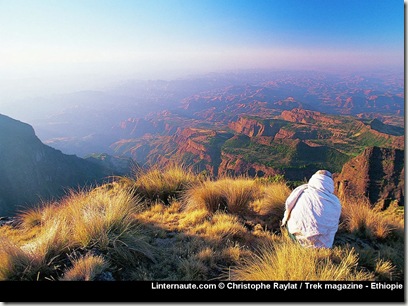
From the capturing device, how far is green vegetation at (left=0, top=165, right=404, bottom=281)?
3176 millimetres

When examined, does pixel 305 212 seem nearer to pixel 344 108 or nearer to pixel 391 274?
pixel 391 274

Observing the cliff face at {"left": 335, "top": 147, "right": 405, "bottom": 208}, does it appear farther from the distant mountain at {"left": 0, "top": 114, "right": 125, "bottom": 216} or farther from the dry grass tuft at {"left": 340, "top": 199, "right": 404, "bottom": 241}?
the distant mountain at {"left": 0, "top": 114, "right": 125, "bottom": 216}

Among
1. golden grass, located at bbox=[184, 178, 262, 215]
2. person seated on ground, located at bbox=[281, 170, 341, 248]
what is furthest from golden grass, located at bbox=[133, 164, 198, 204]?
person seated on ground, located at bbox=[281, 170, 341, 248]

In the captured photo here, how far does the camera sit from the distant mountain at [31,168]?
204ft

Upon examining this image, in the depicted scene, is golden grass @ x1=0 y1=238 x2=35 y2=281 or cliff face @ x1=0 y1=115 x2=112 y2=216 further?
cliff face @ x1=0 y1=115 x2=112 y2=216

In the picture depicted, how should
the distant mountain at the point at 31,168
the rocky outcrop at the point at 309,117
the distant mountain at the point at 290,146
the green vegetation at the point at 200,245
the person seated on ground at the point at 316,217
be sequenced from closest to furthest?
1. the green vegetation at the point at 200,245
2. the person seated on ground at the point at 316,217
3. the distant mountain at the point at 31,168
4. the distant mountain at the point at 290,146
5. the rocky outcrop at the point at 309,117

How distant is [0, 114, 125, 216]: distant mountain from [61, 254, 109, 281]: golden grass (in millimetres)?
61233

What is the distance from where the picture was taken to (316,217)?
141 inches

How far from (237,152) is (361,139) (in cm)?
4572

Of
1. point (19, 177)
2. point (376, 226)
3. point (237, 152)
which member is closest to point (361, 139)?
point (237, 152)

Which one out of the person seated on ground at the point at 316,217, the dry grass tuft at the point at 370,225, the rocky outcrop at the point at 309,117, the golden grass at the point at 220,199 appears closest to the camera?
the person seated on ground at the point at 316,217

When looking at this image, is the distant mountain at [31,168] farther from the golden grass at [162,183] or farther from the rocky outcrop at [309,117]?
the rocky outcrop at [309,117]

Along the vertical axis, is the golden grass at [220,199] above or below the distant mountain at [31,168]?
above

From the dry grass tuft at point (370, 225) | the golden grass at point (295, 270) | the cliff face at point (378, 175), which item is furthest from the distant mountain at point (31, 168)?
the golden grass at point (295, 270)
